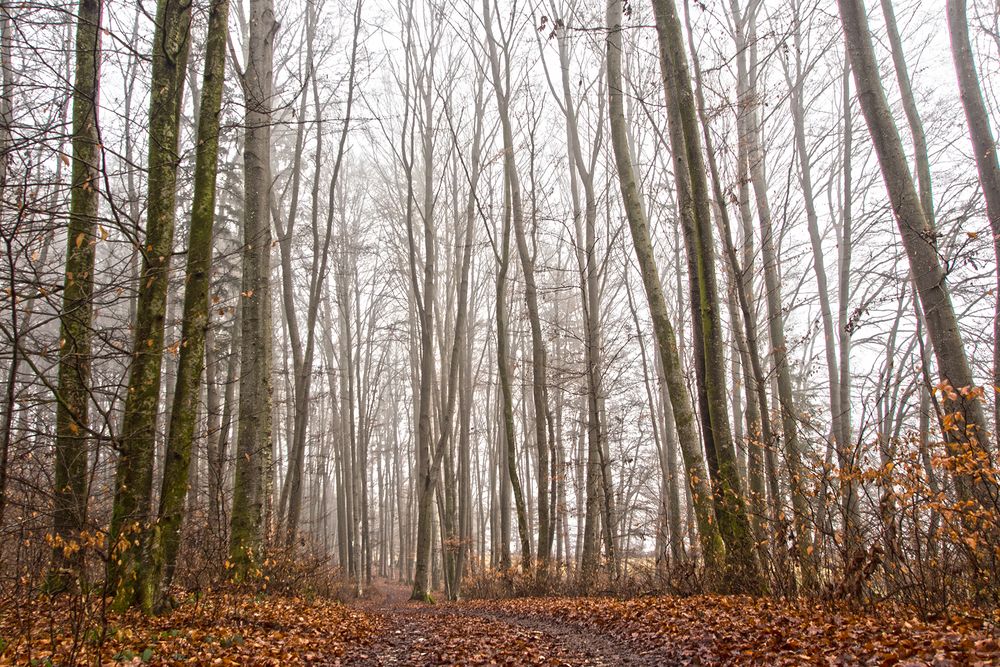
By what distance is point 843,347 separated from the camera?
1155cm

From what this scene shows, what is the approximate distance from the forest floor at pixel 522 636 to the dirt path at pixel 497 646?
16 millimetres


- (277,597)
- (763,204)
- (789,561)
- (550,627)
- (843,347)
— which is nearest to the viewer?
(789,561)

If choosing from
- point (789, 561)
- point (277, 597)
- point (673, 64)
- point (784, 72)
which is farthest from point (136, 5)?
point (784, 72)

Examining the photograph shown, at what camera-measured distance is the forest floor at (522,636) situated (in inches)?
139

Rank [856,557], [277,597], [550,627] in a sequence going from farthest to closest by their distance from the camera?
[277,597], [550,627], [856,557]

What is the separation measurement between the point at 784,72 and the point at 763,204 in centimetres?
448

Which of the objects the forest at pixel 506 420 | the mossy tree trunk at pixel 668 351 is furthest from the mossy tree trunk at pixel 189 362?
the mossy tree trunk at pixel 668 351

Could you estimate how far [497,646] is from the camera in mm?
5539

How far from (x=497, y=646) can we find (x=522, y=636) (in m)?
0.57

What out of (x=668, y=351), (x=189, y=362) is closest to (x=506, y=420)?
(x=668, y=351)

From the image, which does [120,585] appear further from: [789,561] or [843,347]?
[843,347]

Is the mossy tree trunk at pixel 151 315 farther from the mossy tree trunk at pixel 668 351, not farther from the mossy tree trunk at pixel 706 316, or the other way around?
the mossy tree trunk at pixel 706 316

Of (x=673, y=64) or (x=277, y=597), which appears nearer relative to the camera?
(x=673, y=64)

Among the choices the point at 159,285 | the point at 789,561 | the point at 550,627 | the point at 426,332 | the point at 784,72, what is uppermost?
the point at 784,72
